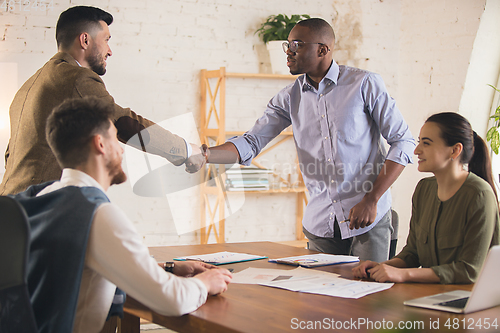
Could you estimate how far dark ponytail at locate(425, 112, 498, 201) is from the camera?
1.67 metres

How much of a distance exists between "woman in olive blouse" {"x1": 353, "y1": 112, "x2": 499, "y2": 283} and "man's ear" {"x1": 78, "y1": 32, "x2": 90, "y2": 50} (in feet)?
4.79

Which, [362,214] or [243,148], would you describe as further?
[243,148]

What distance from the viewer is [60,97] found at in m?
1.89

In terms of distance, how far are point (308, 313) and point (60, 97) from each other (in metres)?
1.30

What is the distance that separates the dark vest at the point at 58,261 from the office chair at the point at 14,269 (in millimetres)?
40

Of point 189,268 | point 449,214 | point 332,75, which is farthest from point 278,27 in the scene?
point 189,268

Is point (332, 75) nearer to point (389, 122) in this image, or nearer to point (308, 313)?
point (389, 122)

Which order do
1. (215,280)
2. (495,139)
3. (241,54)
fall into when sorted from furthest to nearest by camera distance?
(241,54) < (495,139) < (215,280)

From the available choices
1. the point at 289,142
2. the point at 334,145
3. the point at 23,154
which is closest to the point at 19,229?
the point at 23,154

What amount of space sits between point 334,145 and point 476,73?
81.2 inches

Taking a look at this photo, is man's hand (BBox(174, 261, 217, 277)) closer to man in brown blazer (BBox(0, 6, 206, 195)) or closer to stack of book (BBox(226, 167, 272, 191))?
man in brown blazer (BBox(0, 6, 206, 195))

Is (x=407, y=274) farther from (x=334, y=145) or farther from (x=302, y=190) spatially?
(x=302, y=190)

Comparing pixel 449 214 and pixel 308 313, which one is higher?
pixel 449 214

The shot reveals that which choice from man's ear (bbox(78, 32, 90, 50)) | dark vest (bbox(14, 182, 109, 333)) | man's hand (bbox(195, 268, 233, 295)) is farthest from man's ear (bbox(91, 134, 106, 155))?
man's ear (bbox(78, 32, 90, 50))
